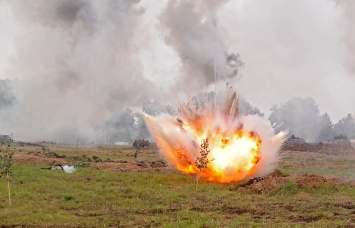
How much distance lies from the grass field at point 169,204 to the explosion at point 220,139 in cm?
282

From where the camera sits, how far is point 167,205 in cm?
3238

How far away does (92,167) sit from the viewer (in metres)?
67.3

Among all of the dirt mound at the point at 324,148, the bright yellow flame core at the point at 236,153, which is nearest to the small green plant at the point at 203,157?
the bright yellow flame core at the point at 236,153

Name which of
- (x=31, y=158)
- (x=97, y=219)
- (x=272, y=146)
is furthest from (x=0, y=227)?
(x=31, y=158)

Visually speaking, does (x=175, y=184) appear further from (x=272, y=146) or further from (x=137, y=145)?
(x=137, y=145)

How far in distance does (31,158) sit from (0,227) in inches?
2098

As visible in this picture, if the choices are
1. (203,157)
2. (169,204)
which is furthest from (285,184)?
(169,204)

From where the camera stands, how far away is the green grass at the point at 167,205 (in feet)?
83.9

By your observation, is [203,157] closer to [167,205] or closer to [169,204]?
[169,204]

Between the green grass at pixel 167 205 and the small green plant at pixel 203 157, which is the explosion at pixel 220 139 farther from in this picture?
the green grass at pixel 167 205

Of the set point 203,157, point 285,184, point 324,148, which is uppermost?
point 324,148

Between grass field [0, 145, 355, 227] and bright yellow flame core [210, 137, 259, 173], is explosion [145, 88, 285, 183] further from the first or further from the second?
grass field [0, 145, 355, 227]

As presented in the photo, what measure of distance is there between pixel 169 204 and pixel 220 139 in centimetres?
1711

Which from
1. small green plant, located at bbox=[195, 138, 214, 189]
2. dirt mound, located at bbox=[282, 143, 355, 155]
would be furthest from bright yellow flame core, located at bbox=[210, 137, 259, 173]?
dirt mound, located at bbox=[282, 143, 355, 155]
